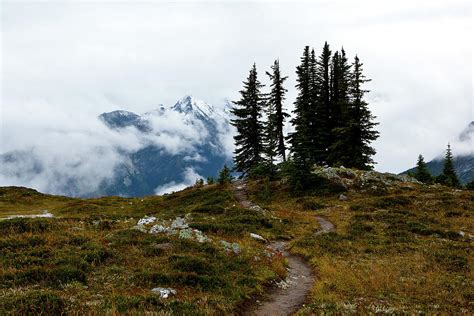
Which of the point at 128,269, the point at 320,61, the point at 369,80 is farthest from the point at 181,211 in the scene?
the point at 320,61

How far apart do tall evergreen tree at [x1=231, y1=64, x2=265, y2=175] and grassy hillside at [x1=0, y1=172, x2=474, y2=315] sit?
83.9ft

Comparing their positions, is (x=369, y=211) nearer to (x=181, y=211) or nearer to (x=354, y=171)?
(x=354, y=171)

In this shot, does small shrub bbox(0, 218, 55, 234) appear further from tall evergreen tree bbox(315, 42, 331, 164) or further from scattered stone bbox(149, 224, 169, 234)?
tall evergreen tree bbox(315, 42, 331, 164)

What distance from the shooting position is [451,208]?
32.1 m

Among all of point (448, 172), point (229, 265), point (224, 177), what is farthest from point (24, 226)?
point (448, 172)

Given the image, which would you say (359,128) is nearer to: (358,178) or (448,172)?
(358,178)

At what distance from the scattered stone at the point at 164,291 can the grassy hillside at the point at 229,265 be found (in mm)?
187

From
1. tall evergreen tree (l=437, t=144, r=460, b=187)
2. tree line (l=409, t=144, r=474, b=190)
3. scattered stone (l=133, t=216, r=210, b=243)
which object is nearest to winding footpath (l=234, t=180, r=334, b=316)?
scattered stone (l=133, t=216, r=210, b=243)

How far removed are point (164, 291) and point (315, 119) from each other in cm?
4717

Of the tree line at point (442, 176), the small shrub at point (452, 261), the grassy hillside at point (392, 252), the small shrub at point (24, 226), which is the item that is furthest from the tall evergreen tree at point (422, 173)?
the small shrub at point (24, 226)

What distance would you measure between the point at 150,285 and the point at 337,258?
10.5m

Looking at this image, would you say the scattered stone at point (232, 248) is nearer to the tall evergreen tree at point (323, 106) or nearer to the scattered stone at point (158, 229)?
the scattered stone at point (158, 229)

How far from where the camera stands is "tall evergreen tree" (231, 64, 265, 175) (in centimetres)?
5416

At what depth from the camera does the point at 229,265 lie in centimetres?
1493
